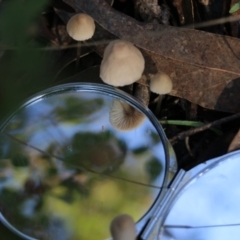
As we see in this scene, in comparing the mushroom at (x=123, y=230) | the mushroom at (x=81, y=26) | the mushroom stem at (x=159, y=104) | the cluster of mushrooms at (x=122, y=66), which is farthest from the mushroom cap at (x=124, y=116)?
the mushroom at (x=123, y=230)

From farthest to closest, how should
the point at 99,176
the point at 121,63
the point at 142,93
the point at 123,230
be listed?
the point at 142,93 < the point at 99,176 < the point at 121,63 < the point at 123,230

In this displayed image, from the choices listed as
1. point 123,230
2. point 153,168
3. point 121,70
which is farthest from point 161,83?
point 123,230

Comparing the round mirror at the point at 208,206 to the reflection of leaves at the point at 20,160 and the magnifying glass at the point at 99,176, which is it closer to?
the magnifying glass at the point at 99,176

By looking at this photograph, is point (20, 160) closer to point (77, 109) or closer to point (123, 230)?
point (77, 109)

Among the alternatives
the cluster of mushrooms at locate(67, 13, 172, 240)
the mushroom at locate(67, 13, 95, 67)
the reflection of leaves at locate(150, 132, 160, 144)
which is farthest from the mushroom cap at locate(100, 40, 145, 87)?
the reflection of leaves at locate(150, 132, 160, 144)

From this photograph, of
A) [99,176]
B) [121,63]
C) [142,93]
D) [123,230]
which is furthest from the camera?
[142,93]

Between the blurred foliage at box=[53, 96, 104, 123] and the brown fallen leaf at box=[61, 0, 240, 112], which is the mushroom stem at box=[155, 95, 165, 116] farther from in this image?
the blurred foliage at box=[53, 96, 104, 123]

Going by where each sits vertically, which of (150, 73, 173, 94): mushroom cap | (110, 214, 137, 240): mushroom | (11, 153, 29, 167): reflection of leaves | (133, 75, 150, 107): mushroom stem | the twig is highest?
(150, 73, 173, 94): mushroom cap

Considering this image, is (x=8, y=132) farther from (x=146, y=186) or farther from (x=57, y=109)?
(x=146, y=186)
